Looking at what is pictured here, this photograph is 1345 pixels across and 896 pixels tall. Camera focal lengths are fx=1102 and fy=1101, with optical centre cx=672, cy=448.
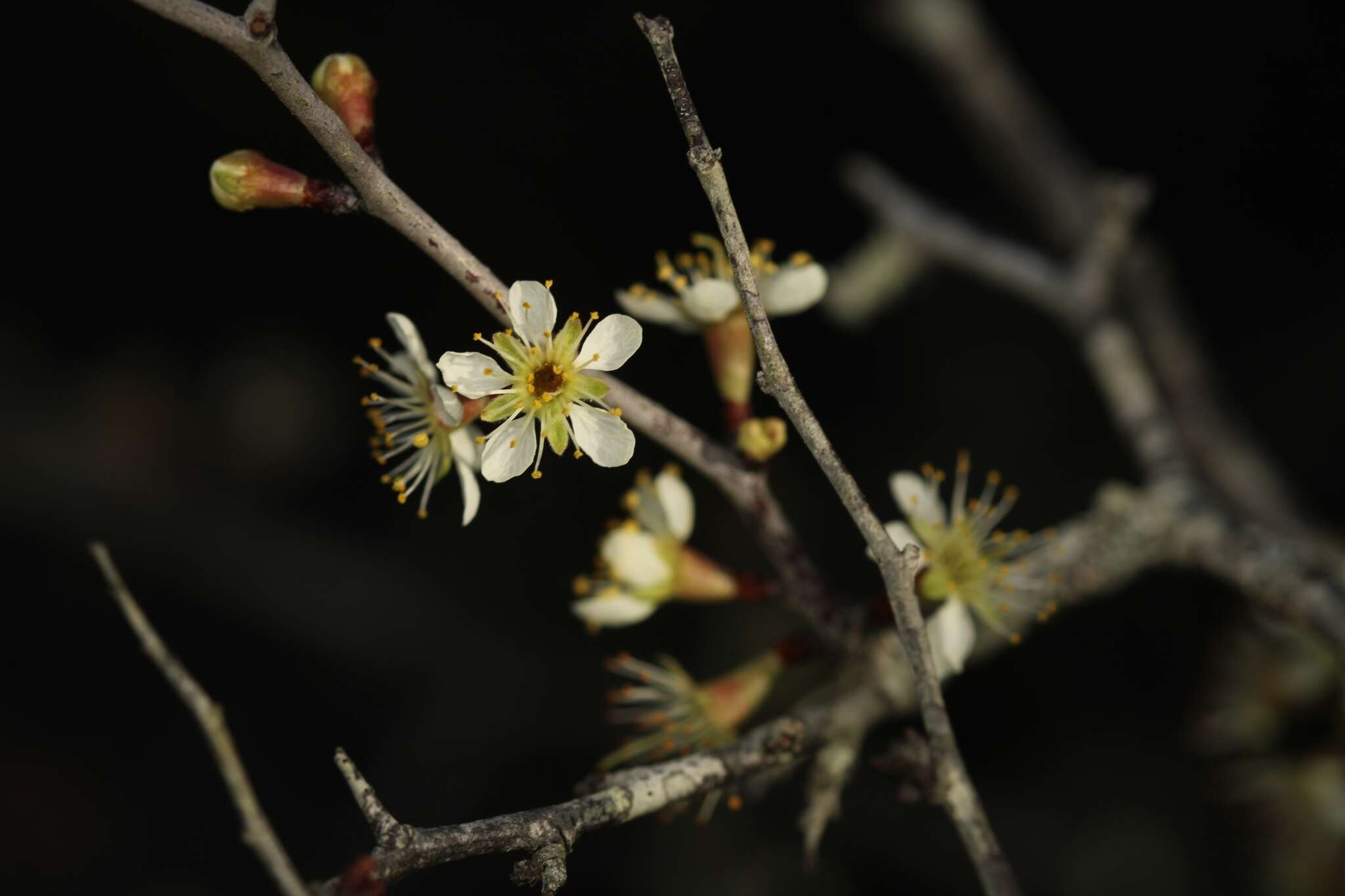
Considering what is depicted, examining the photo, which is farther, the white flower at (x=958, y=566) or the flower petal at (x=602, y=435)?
the white flower at (x=958, y=566)

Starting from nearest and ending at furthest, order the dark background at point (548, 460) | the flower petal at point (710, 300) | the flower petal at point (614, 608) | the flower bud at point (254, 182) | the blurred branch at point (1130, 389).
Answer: the flower bud at point (254, 182), the flower petal at point (710, 300), the flower petal at point (614, 608), the blurred branch at point (1130, 389), the dark background at point (548, 460)

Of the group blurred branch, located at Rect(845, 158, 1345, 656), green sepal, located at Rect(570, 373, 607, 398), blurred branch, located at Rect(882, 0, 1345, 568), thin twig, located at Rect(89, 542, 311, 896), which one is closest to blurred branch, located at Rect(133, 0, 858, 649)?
green sepal, located at Rect(570, 373, 607, 398)

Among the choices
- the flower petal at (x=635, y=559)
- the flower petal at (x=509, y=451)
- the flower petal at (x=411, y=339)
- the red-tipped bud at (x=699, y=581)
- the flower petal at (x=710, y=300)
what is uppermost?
the flower petal at (x=411, y=339)

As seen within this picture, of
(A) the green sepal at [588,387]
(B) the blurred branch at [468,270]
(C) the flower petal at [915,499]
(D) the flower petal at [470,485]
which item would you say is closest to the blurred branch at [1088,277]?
(C) the flower petal at [915,499]

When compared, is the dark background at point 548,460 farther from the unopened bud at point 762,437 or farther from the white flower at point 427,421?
the unopened bud at point 762,437

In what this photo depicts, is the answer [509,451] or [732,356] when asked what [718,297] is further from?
[509,451]

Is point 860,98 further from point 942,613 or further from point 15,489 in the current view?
point 15,489

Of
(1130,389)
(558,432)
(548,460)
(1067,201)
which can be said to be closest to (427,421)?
(558,432)

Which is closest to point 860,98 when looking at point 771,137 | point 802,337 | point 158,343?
point 771,137
